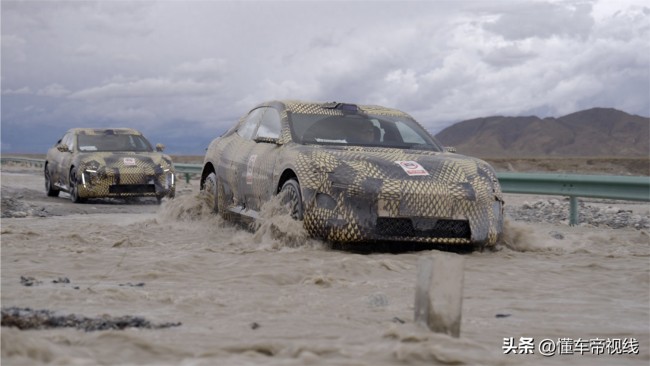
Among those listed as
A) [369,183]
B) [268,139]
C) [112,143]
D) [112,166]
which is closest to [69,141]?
[112,143]

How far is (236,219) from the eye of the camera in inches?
391

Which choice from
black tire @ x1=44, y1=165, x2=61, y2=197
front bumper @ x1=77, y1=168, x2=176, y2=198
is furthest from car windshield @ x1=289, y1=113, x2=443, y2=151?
black tire @ x1=44, y1=165, x2=61, y2=197

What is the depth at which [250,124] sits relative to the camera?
10.5 metres

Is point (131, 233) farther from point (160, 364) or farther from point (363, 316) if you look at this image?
point (160, 364)

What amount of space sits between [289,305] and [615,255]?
12.8 ft

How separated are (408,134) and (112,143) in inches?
374

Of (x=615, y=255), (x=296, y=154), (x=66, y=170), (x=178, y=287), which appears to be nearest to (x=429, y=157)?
(x=296, y=154)

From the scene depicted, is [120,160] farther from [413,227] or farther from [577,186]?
[413,227]

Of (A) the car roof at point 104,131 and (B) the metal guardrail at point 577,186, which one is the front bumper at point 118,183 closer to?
(A) the car roof at point 104,131

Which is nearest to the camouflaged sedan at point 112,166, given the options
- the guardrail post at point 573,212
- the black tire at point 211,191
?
the black tire at point 211,191

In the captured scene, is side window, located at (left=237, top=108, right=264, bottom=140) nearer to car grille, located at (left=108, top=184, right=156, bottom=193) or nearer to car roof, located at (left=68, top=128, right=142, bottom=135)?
car grille, located at (left=108, top=184, right=156, bottom=193)

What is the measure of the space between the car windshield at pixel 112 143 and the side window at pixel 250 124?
23.8ft

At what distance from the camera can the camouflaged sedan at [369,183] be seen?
779cm

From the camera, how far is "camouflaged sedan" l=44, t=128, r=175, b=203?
16141 millimetres
